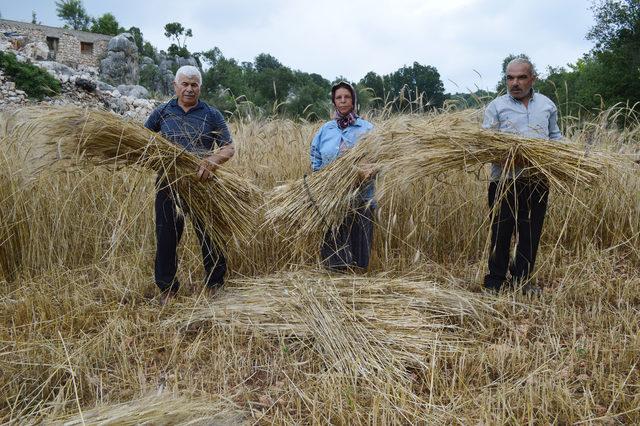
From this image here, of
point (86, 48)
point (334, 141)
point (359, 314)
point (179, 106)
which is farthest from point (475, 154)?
point (86, 48)

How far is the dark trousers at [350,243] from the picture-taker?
3.21 m

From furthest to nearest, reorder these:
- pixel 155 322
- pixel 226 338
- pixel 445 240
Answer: pixel 445 240
pixel 155 322
pixel 226 338

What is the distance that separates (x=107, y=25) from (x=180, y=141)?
52.6 m

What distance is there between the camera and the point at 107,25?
49469 mm

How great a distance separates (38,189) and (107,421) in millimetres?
2398

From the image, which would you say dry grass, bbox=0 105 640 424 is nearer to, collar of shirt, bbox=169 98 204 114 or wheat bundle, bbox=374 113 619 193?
wheat bundle, bbox=374 113 619 193

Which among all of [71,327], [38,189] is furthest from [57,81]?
[71,327]

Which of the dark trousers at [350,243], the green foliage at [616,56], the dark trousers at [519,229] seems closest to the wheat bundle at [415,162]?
the dark trousers at [350,243]

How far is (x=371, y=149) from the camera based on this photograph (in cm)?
288

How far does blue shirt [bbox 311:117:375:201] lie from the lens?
3148 millimetres

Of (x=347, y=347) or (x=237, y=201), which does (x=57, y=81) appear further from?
(x=347, y=347)

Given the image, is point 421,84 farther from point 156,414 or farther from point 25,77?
point 25,77

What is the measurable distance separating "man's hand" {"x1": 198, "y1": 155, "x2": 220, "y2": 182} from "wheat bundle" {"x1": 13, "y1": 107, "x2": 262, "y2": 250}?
1.4 inches

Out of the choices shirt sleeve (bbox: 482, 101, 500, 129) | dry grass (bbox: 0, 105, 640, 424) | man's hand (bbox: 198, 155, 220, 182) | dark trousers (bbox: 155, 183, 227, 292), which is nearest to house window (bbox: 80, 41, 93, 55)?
dry grass (bbox: 0, 105, 640, 424)
